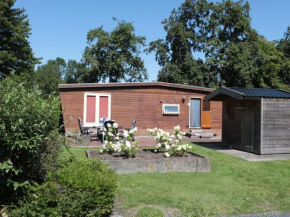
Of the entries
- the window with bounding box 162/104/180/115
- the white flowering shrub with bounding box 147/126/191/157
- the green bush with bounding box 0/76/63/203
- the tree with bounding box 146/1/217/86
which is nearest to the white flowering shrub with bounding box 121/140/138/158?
the white flowering shrub with bounding box 147/126/191/157

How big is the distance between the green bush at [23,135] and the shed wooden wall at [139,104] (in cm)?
1043

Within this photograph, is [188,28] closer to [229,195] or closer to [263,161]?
[263,161]

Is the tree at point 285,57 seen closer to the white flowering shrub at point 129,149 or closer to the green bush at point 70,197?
the white flowering shrub at point 129,149

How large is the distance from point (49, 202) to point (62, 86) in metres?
11.3

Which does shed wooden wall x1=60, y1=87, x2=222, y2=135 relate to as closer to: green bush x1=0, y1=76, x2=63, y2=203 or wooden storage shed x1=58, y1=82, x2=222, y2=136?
wooden storage shed x1=58, y1=82, x2=222, y2=136

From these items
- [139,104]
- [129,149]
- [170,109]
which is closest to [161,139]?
[129,149]

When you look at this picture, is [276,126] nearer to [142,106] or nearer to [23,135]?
[142,106]

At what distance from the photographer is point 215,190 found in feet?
17.9

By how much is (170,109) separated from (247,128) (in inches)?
245

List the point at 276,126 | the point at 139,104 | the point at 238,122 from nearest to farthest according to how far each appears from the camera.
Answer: the point at 276,126, the point at 238,122, the point at 139,104

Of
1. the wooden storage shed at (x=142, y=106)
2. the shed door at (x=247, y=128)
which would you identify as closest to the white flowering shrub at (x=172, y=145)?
the shed door at (x=247, y=128)

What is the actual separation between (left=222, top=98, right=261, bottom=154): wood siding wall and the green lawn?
2.36 m

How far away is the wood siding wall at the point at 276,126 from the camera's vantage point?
9719 mm

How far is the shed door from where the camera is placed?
1014 cm
